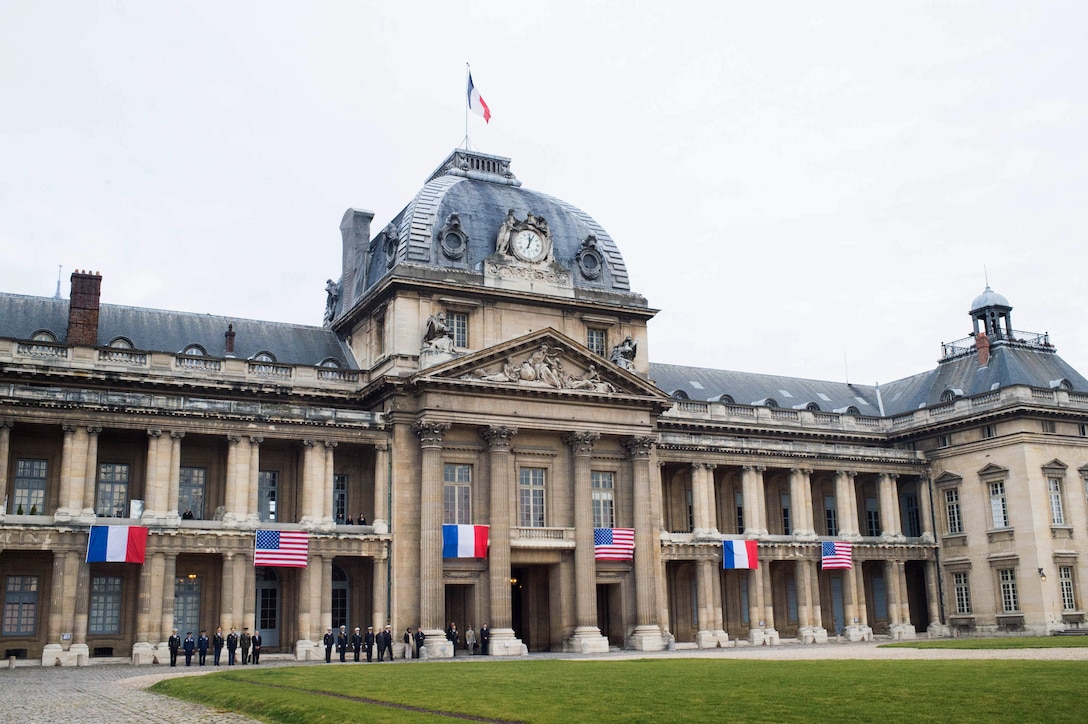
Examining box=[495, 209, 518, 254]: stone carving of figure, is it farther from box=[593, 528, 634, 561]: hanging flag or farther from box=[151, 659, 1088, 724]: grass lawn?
box=[151, 659, 1088, 724]: grass lawn

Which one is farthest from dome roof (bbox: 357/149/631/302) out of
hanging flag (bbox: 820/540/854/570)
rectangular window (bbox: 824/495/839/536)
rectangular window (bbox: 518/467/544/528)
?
rectangular window (bbox: 824/495/839/536)

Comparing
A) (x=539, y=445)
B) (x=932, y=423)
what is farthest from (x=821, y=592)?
(x=539, y=445)

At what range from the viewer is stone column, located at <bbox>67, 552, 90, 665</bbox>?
44.0m

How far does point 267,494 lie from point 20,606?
1147cm

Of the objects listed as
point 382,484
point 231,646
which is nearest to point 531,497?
point 382,484

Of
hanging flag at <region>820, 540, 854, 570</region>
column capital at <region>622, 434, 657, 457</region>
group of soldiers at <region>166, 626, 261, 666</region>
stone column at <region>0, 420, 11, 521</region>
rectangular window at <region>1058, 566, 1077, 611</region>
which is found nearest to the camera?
group of soldiers at <region>166, 626, 261, 666</region>

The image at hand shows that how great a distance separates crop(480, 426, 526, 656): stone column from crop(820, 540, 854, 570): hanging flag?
15.4 meters

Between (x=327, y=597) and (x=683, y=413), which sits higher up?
(x=683, y=413)

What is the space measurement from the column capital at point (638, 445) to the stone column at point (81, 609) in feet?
84.4

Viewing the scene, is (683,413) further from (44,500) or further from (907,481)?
(44,500)

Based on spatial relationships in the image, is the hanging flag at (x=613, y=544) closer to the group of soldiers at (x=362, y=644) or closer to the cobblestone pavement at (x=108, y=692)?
the group of soldiers at (x=362, y=644)

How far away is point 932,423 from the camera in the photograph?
67375mm

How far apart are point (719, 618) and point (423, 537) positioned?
17.6m

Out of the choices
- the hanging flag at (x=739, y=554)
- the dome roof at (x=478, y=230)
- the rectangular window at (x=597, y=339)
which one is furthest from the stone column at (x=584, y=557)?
the dome roof at (x=478, y=230)
